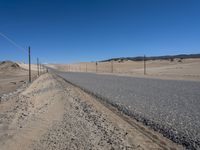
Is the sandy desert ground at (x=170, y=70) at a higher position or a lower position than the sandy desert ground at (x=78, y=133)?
higher

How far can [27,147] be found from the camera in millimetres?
6828

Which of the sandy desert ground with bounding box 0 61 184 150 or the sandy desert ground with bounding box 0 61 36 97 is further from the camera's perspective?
the sandy desert ground with bounding box 0 61 36 97

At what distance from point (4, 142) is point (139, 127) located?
3.88 metres

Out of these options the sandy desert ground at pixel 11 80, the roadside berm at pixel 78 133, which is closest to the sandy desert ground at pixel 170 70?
the sandy desert ground at pixel 11 80

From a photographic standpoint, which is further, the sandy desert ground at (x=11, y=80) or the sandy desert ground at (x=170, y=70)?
the sandy desert ground at (x=170, y=70)

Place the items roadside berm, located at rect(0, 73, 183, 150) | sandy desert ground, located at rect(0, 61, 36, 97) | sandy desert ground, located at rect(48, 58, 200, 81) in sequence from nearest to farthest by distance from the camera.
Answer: roadside berm, located at rect(0, 73, 183, 150), sandy desert ground, located at rect(0, 61, 36, 97), sandy desert ground, located at rect(48, 58, 200, 81)

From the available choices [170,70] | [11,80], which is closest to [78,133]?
[11,80]

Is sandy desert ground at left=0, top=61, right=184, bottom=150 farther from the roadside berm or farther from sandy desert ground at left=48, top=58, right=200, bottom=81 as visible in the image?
sandy desert ground at left=48, top=58, right=200, bottom=81

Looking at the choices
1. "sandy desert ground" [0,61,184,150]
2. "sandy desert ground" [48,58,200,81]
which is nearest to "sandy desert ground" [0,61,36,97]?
A: "sandy desert ground" [0,61,184,150]

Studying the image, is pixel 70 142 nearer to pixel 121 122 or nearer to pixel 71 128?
pixel 71 128

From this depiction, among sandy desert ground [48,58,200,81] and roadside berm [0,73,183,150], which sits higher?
sandy desert ground [48,58,200,81]

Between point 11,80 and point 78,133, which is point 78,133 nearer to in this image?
point 78,133

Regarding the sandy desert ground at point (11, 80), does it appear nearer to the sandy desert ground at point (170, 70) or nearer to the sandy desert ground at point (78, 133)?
the sandy desert ground at point (78, 133)

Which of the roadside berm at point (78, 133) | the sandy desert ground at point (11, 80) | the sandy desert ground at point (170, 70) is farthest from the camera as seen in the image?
the sandy desert ground at point (170, 70)
